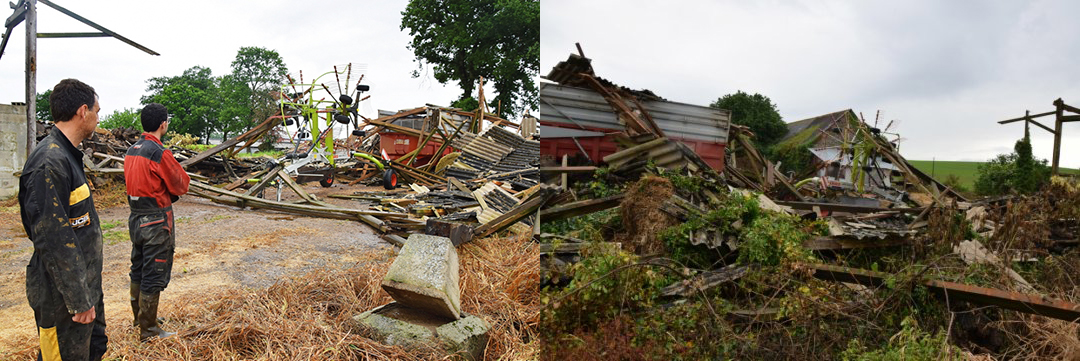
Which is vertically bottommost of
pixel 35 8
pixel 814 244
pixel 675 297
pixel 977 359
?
pixel 977 359

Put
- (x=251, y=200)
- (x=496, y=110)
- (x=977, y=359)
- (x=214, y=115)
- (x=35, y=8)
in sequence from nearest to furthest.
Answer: (x=977, y=359), (x=35, y=8), (x=251, y=200), (x=496, y=110), (x=214, y=115)

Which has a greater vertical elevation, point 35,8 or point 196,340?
point 35,8

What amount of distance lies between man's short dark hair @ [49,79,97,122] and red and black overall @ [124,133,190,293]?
782mm

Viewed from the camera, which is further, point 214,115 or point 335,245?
point 214,115

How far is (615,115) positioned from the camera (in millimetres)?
3195

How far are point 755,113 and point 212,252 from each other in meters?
5.77

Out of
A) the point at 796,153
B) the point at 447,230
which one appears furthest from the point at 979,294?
the point at 447,230

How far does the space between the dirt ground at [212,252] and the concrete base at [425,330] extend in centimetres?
185

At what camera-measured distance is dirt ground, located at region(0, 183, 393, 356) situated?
14.3 ft

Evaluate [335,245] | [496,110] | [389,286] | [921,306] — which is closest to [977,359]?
[921,306]

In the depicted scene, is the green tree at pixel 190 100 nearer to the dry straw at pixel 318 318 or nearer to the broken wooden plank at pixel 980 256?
the dry straw at pixel 318 318

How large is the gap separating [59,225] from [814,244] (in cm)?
387

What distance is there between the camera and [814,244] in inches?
131

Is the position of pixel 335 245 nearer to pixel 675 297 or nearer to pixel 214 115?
pixel 675 297
